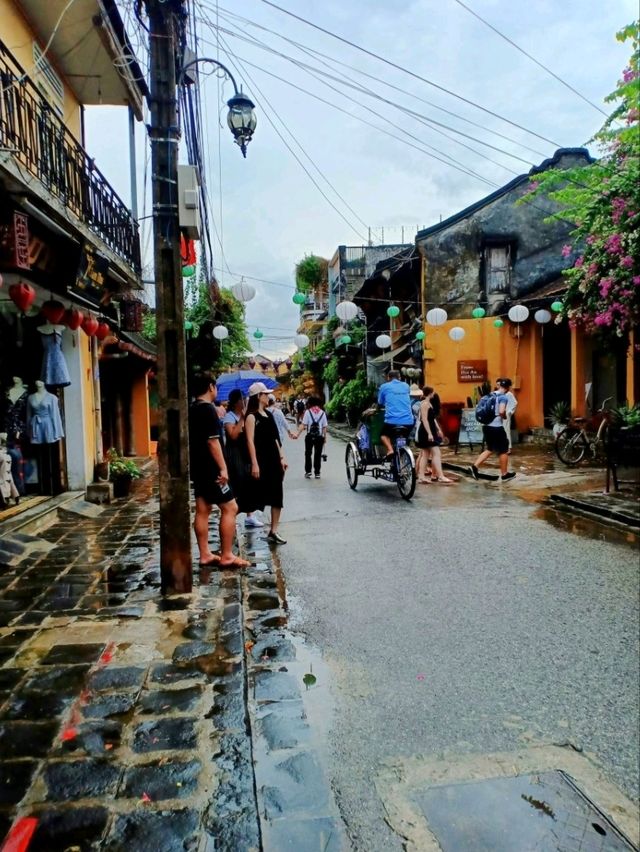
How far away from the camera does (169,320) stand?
5.50 m

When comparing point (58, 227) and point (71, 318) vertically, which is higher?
point (58, 227)

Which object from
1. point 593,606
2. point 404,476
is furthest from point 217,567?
point 404,476

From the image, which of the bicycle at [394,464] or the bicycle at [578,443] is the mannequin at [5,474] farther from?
the bicycle at [578,443]

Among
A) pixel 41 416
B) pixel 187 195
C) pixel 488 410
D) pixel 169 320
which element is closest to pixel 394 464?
pixel 488 410

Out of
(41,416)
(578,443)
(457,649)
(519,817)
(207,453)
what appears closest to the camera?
(519,817)

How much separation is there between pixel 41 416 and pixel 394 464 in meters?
5.51

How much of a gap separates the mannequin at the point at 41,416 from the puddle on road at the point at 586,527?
6.89 metres

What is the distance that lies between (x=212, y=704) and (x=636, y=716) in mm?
2321

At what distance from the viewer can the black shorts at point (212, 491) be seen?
6.21 m

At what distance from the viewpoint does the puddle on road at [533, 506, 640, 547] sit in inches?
295

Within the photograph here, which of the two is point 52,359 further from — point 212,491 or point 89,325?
point 212,491

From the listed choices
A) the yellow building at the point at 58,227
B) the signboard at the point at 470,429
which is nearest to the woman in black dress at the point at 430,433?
the yellow building at the point at 58,227

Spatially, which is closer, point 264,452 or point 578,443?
point 264,452

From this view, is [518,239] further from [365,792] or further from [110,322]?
[365,792]
